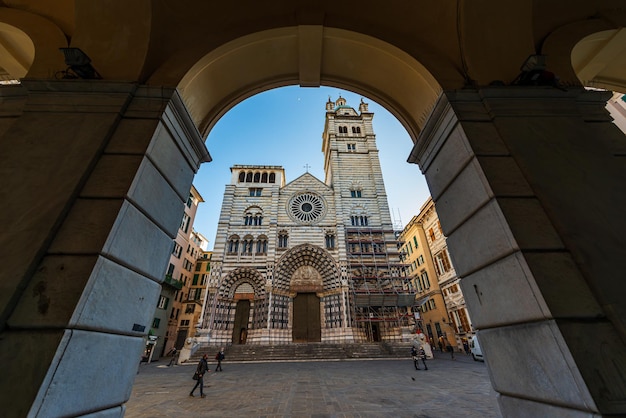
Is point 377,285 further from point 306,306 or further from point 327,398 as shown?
point 327,398

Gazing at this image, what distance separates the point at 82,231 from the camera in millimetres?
1904

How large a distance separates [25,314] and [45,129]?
69.0 inches

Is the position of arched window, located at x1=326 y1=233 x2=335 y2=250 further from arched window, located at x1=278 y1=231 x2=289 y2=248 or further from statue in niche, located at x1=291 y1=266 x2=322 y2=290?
arched window, located at x1=278 y1=231 x2=289 y2=248

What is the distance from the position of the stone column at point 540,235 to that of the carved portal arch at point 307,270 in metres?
21.0

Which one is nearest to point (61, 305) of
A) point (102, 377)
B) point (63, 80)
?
point (102, 377)

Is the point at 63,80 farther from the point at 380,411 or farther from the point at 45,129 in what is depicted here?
the point at 380,411

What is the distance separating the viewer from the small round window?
85.1 ft

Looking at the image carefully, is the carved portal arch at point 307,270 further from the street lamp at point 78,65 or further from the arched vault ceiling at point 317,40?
the street lamp at point 78,65

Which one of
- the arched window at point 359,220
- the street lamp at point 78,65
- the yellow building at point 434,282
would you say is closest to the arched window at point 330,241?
the arched window at point 359,220

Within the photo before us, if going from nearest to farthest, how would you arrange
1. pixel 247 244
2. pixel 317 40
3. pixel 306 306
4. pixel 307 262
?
pixel 317 40 < pixel 306 306 < pixel 247 244 < pixel 307 262

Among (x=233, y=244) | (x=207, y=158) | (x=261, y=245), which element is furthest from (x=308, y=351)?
(x=207, y=158)

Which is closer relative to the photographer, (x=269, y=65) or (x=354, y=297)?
(x=269, y=65)

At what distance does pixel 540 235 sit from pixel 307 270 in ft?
75.3

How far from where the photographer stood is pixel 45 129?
91.7 inches
